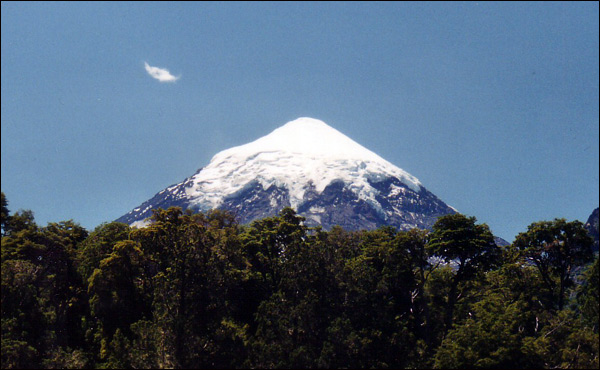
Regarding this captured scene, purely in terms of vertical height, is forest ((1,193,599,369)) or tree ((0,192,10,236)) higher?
tree ((0,192,10,236))

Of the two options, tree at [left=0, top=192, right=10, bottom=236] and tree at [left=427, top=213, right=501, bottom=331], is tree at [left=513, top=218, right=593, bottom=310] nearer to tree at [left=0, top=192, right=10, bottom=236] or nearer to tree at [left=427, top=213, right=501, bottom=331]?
tree at [left=427, top=213, right=501, bottom=331]

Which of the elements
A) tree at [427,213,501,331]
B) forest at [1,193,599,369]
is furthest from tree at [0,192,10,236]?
tree at [427,213,501,331]

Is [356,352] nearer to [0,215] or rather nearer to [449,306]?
[449,306]

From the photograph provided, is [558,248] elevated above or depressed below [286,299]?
above

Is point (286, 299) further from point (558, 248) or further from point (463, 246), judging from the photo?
point (558, 248)

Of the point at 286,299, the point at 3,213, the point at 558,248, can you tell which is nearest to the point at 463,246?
the point at 558,248
